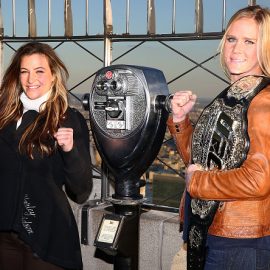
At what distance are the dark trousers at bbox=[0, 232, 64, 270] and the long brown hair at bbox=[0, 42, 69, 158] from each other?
0.95 ft

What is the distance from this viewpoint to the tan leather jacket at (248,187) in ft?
4.31

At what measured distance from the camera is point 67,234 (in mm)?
1816

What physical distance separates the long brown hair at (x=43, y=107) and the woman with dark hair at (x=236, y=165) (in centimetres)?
56

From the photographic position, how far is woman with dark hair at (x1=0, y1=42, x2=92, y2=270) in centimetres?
177

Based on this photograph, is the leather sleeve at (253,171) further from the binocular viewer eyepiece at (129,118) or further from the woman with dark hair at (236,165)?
the binocular viewer eyepiece at (129,118)

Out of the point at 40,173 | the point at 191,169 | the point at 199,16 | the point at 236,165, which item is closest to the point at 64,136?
the point at 40,173

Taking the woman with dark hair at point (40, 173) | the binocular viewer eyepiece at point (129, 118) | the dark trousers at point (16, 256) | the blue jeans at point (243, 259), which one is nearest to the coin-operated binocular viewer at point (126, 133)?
the binocular viewer eyepiece at point (129, 118)

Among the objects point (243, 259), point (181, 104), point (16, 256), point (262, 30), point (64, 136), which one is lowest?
point (16, 256)

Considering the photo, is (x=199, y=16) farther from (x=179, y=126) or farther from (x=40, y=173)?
(x=40, y=173)

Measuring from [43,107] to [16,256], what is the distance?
51 centimetres

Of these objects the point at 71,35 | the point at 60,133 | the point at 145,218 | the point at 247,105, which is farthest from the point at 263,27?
the point at 71,35

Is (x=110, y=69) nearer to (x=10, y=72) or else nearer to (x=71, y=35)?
(x=10, y=72)

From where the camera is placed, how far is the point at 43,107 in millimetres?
1862

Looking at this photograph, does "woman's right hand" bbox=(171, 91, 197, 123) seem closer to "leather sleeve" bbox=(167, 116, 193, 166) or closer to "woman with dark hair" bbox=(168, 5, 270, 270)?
"leather sleeve" bbox=(167, 116, 193, 166)
